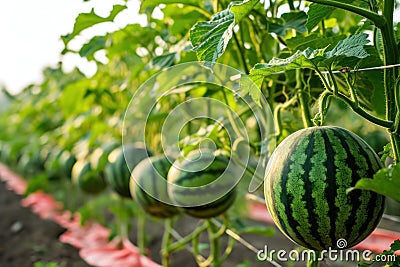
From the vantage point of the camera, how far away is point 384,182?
0.83 meters

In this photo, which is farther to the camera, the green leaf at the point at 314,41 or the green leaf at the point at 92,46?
the green leaf at the point at 92,46

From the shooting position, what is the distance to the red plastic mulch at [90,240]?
2.88 meters

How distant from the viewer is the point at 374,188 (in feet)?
2.72

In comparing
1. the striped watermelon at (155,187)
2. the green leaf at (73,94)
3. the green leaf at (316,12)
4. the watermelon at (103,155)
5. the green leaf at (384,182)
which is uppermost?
the green leaf at (316,12)

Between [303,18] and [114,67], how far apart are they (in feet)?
7.70

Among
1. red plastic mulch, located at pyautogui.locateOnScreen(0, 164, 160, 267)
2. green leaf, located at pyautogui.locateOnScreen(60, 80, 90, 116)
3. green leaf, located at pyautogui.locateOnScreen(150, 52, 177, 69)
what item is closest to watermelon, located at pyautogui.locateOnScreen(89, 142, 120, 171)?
green leaf, located at pyautogui.locateOnScreen(60, 80, 90, 116)

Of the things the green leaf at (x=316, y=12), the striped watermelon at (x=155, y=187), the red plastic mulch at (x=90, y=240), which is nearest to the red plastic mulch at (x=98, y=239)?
the red plastic mulch at (x=90, y=240)

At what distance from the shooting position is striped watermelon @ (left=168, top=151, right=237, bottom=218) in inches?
70.8

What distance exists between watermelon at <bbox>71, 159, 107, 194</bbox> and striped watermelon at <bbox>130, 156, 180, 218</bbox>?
1.14 m

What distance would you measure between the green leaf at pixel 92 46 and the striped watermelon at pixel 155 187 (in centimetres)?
57

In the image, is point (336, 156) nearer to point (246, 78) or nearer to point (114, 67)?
point (246, 78)

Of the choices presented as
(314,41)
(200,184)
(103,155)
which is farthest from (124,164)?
(314,41)

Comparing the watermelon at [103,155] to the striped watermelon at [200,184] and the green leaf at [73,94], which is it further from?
the striped watermelon at [200,184]

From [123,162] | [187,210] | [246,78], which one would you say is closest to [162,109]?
[123,162]
